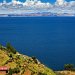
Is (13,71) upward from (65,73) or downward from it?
upward

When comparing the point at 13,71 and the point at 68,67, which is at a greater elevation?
the point at 13,71

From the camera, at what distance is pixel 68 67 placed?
7075 cm

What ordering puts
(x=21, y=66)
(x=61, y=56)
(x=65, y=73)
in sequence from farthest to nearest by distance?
(x=61, y=56), (x=65, y=73), (x=21, y=66)

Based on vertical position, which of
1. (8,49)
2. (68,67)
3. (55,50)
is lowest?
(55,50)

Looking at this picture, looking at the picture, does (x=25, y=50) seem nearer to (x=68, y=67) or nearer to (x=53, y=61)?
(x=53, y=61)

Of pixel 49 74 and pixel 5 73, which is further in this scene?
pixel 49 74

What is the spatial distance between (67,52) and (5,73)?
106m

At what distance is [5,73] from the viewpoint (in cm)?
4250

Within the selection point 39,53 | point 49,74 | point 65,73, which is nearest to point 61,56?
point 39,53

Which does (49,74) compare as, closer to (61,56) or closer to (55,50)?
(61,56)

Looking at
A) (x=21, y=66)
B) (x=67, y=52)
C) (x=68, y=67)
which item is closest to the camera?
(x=21, y=66)

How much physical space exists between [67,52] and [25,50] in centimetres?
1885

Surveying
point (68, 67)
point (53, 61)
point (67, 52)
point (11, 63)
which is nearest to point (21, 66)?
point (11, 63)

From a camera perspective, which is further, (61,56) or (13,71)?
(61,56)
